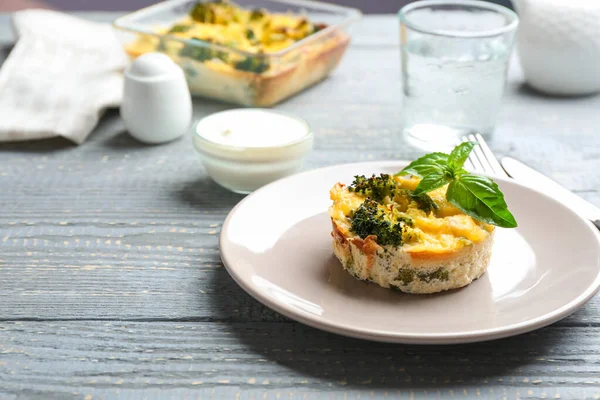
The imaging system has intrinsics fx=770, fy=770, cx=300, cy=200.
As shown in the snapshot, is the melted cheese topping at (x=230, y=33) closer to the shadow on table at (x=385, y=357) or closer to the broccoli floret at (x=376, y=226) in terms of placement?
the broccoli floret at (x=376, y=226)

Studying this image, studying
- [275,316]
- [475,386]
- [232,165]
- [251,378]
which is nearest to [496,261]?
[475,386]

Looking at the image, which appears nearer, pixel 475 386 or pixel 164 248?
pixel 475 386

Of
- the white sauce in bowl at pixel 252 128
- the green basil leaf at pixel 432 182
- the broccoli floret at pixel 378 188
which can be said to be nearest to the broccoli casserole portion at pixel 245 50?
the white sauce in bowl at pixel 252 128

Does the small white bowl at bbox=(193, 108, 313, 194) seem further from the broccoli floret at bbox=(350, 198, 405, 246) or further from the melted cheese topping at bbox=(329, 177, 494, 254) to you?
the broccoli floret at bbox=(350, 198, 405, 246)

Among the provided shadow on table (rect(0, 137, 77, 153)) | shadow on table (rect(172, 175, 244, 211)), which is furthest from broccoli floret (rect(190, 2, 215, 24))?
shadow on table (rect(172, 175, 244, 211))

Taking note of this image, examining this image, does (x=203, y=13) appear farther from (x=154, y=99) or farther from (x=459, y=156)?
(x=459, y=156)

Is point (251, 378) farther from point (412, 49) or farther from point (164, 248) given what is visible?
point (412, 49)
